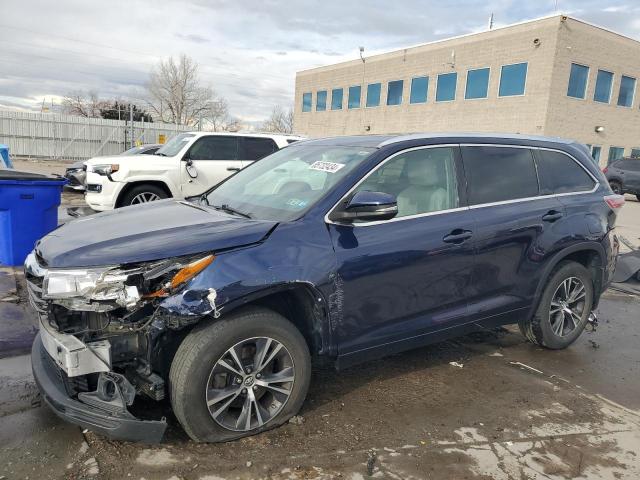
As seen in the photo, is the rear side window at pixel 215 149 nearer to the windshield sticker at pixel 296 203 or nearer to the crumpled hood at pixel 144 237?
the crumpled hood at pixel 144 237

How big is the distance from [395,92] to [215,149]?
2794 centimetres

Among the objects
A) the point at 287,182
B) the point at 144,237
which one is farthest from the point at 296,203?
the point at 144,237

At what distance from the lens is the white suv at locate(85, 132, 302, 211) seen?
349 inches

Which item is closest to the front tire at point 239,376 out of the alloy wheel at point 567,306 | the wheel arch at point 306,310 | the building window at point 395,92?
the wheel arch at point 306,310

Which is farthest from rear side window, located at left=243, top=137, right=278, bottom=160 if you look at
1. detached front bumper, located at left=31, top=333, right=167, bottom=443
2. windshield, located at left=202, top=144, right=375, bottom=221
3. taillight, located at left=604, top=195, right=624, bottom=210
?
detached front bumper, located at left=31, top=333, right=167, bottom=443

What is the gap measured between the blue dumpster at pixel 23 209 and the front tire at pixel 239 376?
4.55 metres

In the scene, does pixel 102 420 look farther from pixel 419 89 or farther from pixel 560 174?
pixel 419 89

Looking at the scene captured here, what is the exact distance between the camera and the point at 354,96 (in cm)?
3894

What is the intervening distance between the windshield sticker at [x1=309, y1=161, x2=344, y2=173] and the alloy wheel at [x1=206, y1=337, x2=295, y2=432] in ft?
4.17

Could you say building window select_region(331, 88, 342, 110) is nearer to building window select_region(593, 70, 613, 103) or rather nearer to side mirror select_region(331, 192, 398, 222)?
building window select_region(593, 70, 613, 103)

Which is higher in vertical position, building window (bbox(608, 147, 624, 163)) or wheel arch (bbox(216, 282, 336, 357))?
building window (bbox(608, 147, 624, 163))

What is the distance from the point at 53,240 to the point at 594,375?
420 cm

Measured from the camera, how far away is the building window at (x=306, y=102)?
43.7m

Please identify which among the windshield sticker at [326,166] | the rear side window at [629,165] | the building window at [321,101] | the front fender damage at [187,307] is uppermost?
the building window at [321,101]
